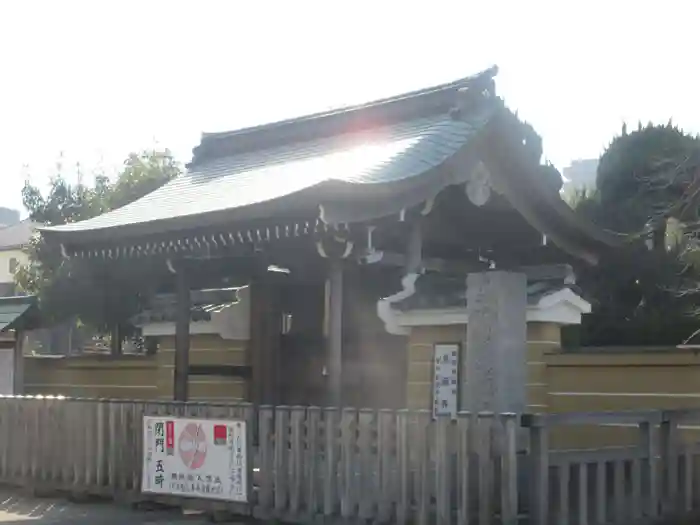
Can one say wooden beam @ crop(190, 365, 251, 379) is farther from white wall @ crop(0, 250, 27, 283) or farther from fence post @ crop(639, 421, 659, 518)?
white wall @ crop(0, 250, 27, 283)

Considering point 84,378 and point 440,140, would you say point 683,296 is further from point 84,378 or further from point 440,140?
point 84,378

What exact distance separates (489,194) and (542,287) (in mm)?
1835

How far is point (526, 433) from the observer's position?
8.55 m

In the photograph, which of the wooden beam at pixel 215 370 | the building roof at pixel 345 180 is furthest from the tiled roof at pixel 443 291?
the wooden beam at pixel 215 370

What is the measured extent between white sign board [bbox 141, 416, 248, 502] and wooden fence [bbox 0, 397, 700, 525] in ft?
0.40

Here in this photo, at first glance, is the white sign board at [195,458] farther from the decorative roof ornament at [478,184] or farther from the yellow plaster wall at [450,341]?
the yellow plaster wall at [450,341]

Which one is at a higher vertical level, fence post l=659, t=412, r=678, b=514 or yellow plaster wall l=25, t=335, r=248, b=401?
yellow plaster wall l=25, t=335, r=248, b=401

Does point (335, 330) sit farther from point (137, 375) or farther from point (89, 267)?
point (89, 267)

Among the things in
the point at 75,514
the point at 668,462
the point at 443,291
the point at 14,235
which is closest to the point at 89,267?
the point at 75,514

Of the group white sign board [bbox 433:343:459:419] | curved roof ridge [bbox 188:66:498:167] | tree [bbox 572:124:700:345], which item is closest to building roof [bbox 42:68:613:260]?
curved roof ridge [bbox 188:66:498:167]

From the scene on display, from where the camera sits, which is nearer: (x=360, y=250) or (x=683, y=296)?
(x=360, y=250)

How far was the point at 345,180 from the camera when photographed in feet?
31.2

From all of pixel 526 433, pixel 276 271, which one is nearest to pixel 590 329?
pixel 276 271

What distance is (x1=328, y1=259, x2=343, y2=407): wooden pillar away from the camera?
10500 mm
